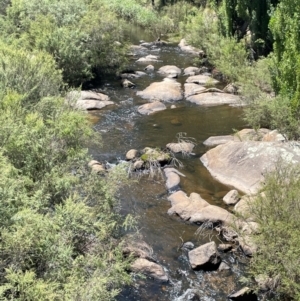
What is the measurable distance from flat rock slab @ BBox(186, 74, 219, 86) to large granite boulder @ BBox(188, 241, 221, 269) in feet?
53.4

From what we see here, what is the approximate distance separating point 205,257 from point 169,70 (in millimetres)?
20078

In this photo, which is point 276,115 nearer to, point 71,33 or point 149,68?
point 71,33

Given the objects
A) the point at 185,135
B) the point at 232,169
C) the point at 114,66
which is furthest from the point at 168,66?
the point at 232,169

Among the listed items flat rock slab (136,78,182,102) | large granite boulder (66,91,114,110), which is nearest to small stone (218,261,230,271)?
large granite boulder (66,91,114,110)

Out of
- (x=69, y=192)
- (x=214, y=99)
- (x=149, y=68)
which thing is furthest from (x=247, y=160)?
(x=149, y=68)

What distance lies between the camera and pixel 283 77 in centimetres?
1658

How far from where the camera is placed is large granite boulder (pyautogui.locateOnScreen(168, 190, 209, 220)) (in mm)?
12478

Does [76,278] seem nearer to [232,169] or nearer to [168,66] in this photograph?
[232,169]

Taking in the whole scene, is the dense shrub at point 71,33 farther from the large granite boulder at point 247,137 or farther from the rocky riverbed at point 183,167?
the large granite boulder at point 247,137

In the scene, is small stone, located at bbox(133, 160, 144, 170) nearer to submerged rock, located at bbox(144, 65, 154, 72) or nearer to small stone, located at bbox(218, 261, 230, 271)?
small stone, located at bbox(218, 261, 230, 271)

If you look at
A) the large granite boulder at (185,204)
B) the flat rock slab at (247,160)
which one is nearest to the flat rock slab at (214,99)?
the flat rock slab at (247,160)

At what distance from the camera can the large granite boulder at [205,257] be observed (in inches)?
400

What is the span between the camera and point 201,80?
2602 centimetres

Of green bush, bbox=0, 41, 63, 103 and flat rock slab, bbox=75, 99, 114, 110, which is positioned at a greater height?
green bush, bbox=0, 41, 63, 103
